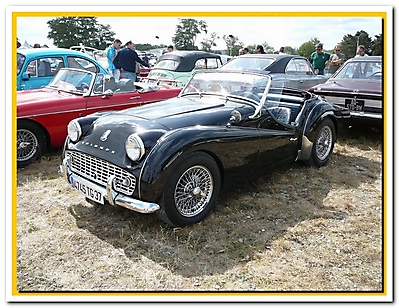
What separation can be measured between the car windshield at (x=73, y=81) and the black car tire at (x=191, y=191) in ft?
11.0

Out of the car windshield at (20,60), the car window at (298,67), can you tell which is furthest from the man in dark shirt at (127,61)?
the car window at (298,67)

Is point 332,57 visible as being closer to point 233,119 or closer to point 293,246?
point 233,119

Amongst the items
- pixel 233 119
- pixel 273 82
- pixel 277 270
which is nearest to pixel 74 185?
pixel 233 119

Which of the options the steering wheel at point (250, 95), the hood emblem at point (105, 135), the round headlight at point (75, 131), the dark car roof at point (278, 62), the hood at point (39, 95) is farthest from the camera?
the dark car roof at point (278, 62)

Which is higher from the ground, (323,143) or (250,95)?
(250,95)

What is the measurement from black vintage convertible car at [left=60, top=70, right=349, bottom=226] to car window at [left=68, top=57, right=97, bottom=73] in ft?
12.1

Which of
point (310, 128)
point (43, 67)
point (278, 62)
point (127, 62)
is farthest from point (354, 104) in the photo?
point (43, 67)

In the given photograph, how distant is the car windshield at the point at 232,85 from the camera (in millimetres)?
4684

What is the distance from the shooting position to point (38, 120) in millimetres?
5551

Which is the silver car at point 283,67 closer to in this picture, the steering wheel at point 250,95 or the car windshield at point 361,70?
the car windshield at point 361,70

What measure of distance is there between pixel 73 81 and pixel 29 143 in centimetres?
142

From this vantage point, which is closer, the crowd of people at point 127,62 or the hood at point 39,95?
the hood at point 39,95

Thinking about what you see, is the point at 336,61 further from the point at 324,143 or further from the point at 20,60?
the point at 20,60

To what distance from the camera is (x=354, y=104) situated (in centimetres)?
690
